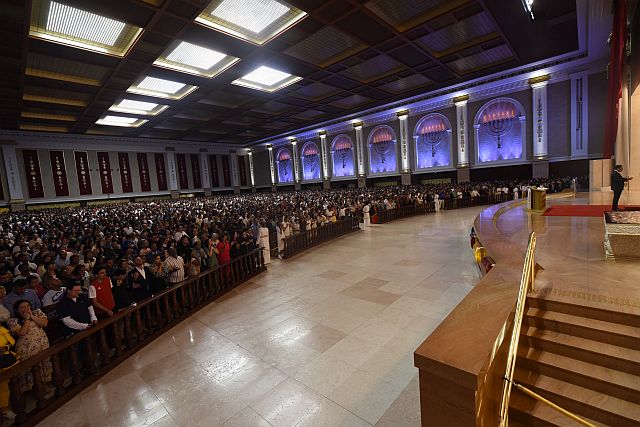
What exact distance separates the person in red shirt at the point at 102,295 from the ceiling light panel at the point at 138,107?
20.8 metres

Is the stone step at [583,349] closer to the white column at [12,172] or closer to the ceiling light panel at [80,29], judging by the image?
the ceiling light panel at [80,29]

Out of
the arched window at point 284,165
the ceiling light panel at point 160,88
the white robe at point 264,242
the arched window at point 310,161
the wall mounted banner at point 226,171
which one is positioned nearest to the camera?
the white robe at point 264,242

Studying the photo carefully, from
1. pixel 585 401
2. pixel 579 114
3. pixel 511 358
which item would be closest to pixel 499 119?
pixel 579 114

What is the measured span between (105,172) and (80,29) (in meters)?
23.9

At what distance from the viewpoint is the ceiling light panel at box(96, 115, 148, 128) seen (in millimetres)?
24644

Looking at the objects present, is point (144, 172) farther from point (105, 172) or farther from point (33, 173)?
point (33, 173)

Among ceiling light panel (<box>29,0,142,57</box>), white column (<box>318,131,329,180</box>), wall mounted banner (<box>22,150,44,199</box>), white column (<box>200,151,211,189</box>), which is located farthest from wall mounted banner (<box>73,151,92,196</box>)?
white column (<box>318,131,329,180</box>)

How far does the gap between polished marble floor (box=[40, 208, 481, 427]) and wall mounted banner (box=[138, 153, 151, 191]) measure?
33356 millimetres

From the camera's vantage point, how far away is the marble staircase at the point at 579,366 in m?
2.27

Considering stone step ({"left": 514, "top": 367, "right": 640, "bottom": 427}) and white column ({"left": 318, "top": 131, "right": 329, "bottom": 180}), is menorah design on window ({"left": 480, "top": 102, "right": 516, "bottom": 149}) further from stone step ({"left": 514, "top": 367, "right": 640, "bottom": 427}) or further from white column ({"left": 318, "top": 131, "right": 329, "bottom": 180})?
stone step ({"left": 514, "top": 367, "right": 640, "bottom": 427})

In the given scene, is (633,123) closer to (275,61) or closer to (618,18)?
(618,18)

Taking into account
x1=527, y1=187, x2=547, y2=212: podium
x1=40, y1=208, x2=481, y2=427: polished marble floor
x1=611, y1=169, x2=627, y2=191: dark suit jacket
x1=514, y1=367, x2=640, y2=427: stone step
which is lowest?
x1=40, y1=208, x2=481, y2=427: polished marble floor

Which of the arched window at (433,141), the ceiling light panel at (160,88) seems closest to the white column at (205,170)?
the ceiling light panel at (160,88)

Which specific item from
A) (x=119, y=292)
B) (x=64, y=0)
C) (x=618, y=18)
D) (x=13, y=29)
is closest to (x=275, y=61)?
(x=64, y=0)
